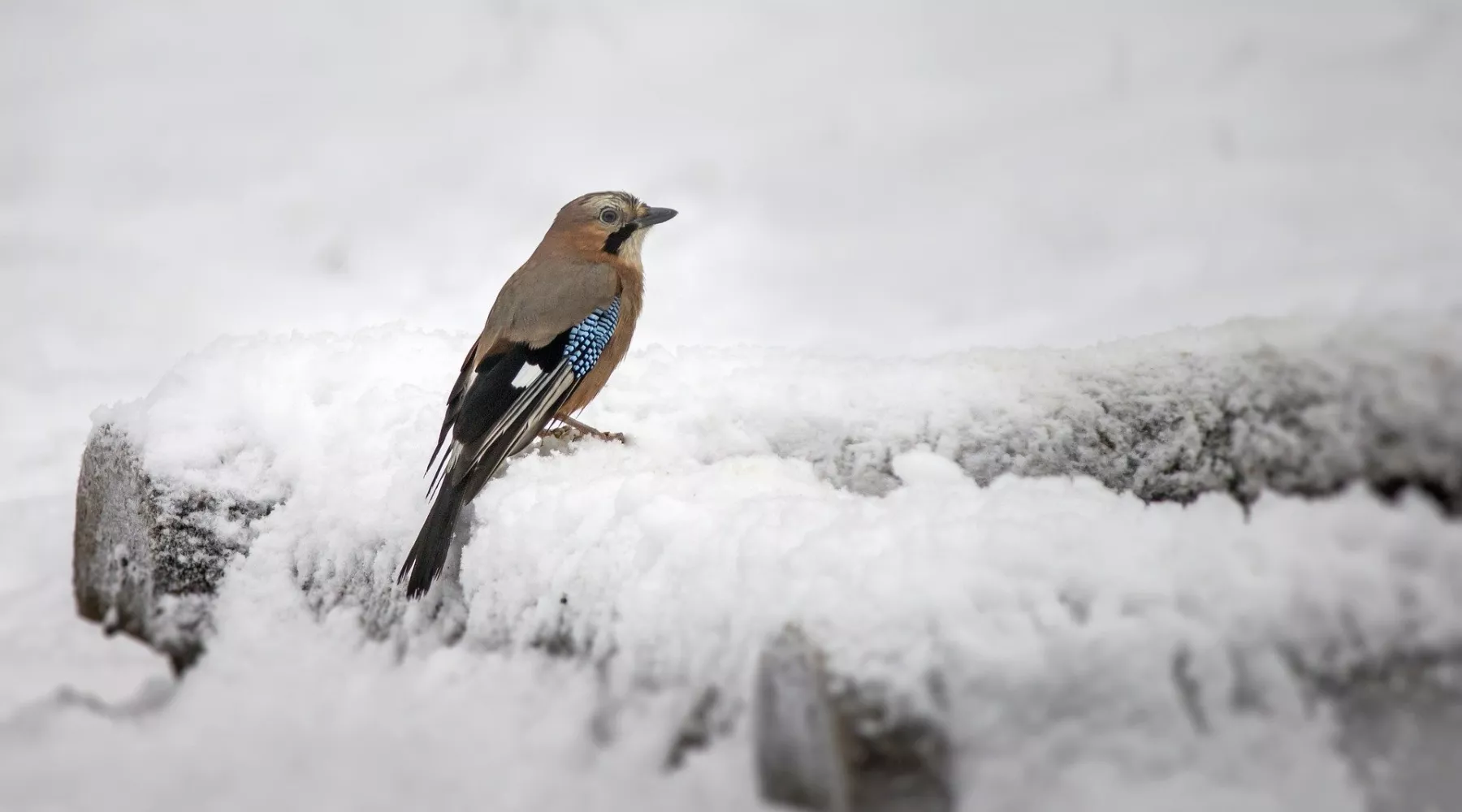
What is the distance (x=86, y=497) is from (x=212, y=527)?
641 mm

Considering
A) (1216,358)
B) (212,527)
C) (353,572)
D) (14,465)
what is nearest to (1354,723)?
(1216,358)

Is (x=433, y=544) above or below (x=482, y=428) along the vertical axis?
below

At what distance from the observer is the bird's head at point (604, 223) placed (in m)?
3.30

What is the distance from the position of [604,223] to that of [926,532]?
1.83m

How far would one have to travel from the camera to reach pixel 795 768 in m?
1.57

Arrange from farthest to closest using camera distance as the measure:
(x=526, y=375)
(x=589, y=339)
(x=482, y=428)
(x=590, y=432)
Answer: (x=590, y=432), (x=589, y=339), (x=526, y=375), (x=482, y=428)

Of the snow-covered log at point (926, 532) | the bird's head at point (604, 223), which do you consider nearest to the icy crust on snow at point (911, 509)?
the snow-covered log at point (926, 532)

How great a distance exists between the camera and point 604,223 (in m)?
3.31

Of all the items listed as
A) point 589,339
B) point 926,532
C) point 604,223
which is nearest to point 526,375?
point 589,339

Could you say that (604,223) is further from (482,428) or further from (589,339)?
(482,428)

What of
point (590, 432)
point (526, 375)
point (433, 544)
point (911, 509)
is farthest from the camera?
point (590, 432)

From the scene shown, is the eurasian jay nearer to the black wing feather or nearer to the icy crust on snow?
the black wing feather

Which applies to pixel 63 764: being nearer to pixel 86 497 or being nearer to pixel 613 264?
pixel 86 497

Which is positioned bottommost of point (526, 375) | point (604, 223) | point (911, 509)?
point (911, 509)
